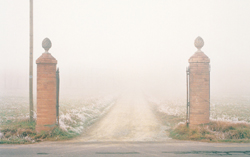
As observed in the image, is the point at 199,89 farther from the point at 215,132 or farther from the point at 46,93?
the point at 46,93

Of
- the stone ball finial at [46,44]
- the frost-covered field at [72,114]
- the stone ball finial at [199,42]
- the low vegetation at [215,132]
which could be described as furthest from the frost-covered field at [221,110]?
the stone ball finial at [46,44]

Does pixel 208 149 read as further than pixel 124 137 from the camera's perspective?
No

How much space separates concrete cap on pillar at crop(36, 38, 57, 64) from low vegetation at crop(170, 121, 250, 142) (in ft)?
22.5

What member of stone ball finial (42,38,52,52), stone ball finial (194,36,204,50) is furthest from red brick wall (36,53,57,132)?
stone ball finial (194,36,204,50)

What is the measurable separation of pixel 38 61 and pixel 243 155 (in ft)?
29.3

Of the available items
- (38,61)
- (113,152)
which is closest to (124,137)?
(113,152)

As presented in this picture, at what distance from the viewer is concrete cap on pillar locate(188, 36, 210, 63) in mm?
9219

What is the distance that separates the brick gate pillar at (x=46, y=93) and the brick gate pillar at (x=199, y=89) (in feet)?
21.9

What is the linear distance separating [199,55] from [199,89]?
1659 millimetres

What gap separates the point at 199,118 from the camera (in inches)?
359

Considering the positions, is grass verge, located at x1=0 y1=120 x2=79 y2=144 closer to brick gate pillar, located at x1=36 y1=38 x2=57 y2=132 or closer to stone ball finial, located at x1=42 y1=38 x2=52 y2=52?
brick gate pillar, located at x1=36 y1=38 x2=57 y2=132

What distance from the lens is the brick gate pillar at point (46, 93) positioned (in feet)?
29.2

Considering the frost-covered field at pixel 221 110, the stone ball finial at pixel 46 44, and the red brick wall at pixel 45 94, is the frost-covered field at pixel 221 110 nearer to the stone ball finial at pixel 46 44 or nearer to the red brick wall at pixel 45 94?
the red brick wall at pixel 45 94

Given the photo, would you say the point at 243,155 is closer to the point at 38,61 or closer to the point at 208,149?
the point at 208,149
